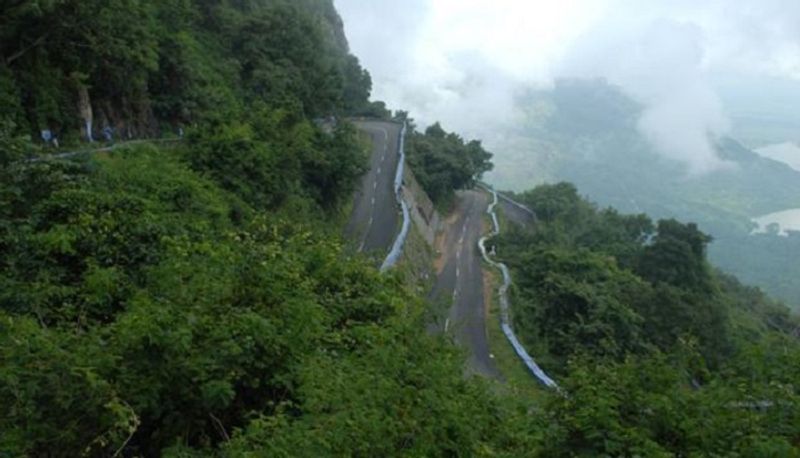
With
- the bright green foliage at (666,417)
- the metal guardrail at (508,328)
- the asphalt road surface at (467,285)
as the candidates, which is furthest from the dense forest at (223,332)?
the asphalt road surface at (467,285)

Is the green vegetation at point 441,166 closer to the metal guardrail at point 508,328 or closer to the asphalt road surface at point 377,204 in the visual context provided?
the asphalt road surface at point 377,204

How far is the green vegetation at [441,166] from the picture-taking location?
45656mm

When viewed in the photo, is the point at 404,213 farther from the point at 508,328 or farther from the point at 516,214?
the point at 516,214

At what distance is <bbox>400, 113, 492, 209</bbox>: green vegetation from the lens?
45656 millimetres

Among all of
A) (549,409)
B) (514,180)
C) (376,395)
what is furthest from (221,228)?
(514,180)

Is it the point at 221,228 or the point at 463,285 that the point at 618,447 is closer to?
the point at 221,228

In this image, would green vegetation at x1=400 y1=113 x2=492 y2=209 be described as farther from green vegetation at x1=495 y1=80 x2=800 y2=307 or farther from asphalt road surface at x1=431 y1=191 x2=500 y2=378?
green vegetation at x1=495 y1=80 x2=800 y2=307

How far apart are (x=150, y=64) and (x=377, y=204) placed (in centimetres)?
1561

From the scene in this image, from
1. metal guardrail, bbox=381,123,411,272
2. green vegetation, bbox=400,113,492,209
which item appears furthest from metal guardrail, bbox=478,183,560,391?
green vegetation, bbox=400,113,492,209

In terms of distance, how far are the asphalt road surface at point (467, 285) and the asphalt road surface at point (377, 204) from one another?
3.62m

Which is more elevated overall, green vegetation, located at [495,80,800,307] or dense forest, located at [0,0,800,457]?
green vegetation, located at [495,80,800,307]

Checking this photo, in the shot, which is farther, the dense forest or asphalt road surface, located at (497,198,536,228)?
asphalt road surface, located at (497,198,536,228)

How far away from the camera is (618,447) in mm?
6148

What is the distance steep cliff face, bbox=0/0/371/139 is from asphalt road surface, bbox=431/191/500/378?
34.5 ft
